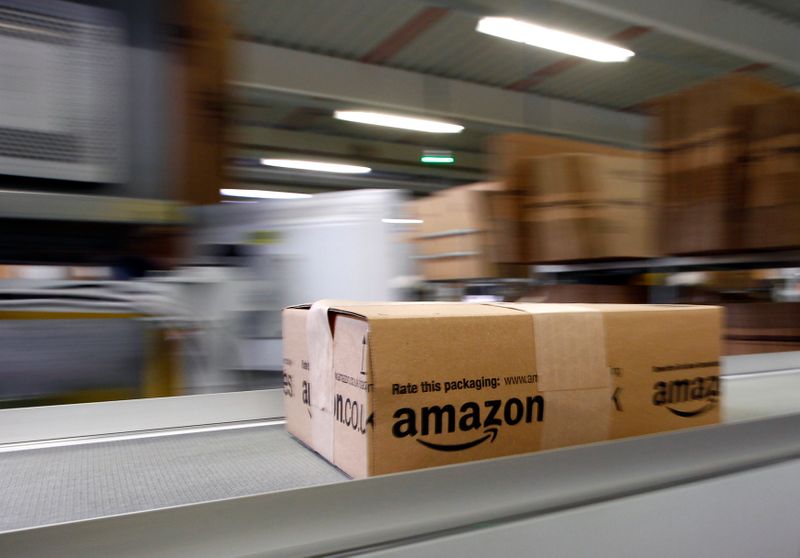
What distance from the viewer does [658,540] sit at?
637 millimetres

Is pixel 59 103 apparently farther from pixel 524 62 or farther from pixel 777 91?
pixel 524 62

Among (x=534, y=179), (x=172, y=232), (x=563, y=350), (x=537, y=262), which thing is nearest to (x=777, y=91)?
(x=534, y=179)

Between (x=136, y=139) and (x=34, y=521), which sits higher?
(x=136, y=139)

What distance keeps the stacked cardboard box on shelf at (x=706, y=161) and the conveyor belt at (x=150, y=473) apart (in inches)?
46.9

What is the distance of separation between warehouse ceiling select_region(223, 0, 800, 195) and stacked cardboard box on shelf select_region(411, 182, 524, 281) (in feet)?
5.35

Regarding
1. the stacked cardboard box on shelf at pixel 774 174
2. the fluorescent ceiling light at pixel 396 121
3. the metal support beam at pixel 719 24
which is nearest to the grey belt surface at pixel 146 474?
the stacked cardboard box on shelf at pixel 774 174

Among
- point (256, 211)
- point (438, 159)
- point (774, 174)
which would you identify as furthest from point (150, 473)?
point (438, 159)

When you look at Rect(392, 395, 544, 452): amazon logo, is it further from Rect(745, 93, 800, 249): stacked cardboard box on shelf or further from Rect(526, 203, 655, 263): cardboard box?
Rect(526, 203, 655, 263): cardboard box

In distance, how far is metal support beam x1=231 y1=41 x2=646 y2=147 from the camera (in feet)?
16.9

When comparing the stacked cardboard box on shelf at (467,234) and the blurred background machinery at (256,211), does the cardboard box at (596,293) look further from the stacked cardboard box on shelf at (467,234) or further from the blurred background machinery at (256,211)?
the stacked cardboard box on shelf at (467,234)

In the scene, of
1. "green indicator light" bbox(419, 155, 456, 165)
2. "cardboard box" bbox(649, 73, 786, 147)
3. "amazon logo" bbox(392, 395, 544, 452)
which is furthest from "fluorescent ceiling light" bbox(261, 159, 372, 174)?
"amazon logo" bbox(392, 395, 544, 452)

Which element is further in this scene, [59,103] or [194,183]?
[194,183]

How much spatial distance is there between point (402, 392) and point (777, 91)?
2075 mm

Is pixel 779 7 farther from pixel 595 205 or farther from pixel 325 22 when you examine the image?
pixel 595 205
